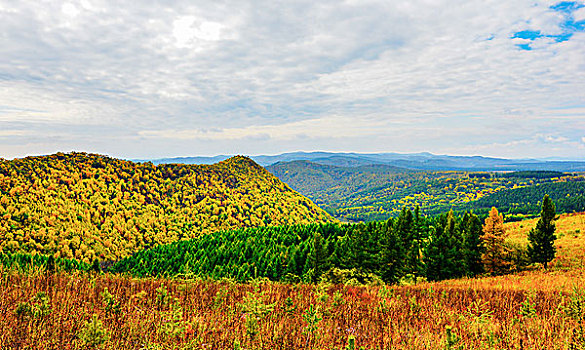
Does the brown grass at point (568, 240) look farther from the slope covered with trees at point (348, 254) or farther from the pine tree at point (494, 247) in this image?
the slope covered with trees at point (348, 254)

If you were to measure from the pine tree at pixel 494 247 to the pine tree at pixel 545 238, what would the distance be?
9.24 feet

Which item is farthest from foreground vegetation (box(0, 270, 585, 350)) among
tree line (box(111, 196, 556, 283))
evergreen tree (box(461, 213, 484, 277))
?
evergreen tree (box(461, 213, 484, 277))

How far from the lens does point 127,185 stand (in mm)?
146750

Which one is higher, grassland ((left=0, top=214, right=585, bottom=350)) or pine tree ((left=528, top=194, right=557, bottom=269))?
grassland ((left=0, top=214, right=585, bottom=350))

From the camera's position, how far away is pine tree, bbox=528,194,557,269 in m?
32.3

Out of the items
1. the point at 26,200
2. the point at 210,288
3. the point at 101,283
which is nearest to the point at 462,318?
the point at 210,288

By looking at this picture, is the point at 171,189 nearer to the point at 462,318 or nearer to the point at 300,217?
the point at 300,217

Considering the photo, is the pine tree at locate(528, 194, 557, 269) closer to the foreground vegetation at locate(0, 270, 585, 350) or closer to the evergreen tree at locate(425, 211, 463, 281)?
the evergreen tree at locate(425, 211, 463, 281)

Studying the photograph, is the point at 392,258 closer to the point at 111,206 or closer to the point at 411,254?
the point at 411,254

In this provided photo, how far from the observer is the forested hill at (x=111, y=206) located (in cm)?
9056

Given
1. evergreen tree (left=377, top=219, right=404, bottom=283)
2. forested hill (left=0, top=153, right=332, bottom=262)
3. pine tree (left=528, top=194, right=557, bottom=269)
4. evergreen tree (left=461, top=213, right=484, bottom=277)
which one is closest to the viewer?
pine tree (left=528, top=194, right=557, bottom=269)

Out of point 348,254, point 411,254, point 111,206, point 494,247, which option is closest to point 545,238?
point 494,247

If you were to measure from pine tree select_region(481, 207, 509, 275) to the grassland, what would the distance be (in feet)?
90.2

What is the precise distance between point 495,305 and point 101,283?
13.7 meters
